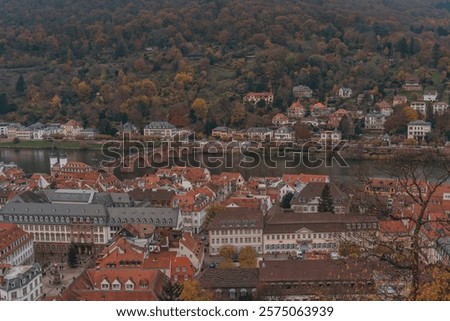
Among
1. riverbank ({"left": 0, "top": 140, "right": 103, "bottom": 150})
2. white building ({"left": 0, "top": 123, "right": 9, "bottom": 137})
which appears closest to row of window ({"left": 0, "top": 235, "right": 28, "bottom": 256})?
riverbank ({"left": 0, "top": 140, "right": 103, "bottom": 150})

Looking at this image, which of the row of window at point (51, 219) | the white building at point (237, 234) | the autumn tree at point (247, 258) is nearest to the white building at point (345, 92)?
the white building at point (237, 234)

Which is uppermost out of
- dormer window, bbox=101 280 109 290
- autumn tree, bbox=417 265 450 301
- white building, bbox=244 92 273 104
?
autumn tree, bbox=417 265 450 301

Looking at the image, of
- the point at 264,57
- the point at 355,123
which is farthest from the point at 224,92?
the point at 355,123

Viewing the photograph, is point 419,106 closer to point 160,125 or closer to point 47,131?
point 160,125

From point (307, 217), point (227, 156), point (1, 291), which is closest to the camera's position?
point (1, 291)

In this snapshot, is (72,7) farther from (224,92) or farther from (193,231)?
(193,231)

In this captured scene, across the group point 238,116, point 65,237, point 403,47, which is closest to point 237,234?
point 65,237

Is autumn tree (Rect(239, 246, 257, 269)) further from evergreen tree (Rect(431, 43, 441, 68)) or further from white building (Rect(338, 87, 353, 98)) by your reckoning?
evergreen tree (Rect(431, 43, 441, 68))
